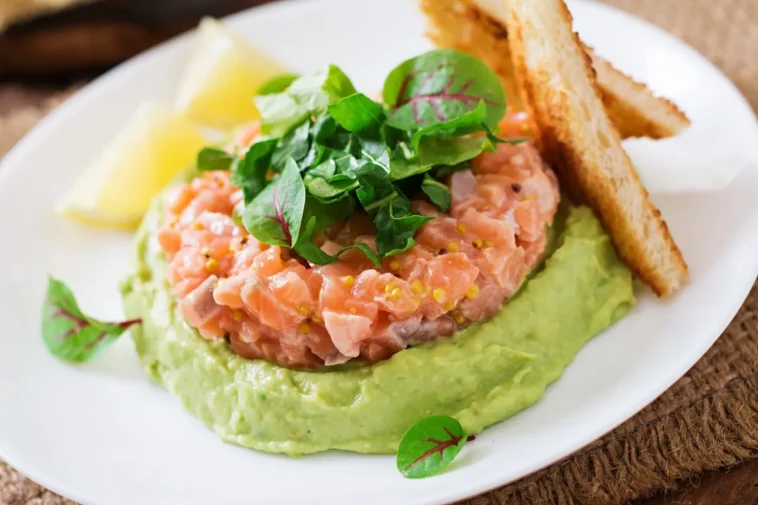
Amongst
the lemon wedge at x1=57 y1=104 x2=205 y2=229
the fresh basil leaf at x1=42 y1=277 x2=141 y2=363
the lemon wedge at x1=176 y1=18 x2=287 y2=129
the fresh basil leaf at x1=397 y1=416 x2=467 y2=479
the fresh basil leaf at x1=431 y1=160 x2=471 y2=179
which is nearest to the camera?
the fresh basil leaf at x1=397 y1=416 x2=467 y2=479

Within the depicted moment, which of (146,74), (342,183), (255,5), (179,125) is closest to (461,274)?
(342,183)

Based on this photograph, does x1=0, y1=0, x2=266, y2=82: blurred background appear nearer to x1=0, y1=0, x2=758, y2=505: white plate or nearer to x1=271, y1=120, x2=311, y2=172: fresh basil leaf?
x1=0, y1=0, x2=758, y2=505: white plate

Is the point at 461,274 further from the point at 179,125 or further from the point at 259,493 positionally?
the point at 179,125

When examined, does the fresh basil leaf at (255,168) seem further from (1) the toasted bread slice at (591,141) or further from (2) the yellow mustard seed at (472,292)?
(1) the toasted bread slice at (591,141)

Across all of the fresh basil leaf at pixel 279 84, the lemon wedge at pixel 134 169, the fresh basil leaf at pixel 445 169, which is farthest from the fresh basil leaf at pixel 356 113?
the lemon wedge at pixel 134 169

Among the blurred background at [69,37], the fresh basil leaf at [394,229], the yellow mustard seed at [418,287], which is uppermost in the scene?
the fresh basil leaf at [394,229]

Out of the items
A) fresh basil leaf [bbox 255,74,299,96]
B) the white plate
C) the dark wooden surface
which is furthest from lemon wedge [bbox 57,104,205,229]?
A: the dark wooden surface
